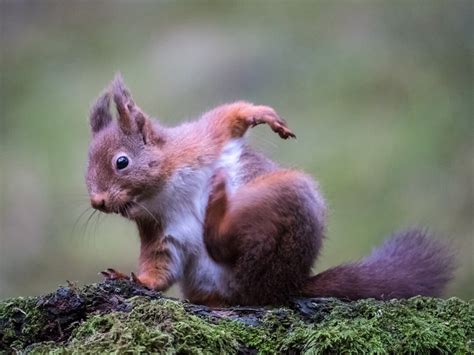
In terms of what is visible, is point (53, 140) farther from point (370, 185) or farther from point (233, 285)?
point (233, 285)

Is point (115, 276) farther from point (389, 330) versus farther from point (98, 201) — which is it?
point (389, 330)

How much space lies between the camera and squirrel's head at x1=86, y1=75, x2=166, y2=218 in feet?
12.0

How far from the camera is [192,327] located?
9.69 ft

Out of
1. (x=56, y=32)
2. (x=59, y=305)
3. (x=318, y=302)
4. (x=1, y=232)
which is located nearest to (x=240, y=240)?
(x=318, y=302)

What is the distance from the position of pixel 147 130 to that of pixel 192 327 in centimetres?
110

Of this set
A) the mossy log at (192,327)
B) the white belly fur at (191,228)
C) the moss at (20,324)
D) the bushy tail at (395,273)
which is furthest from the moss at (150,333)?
the bushy tail at (395,273)

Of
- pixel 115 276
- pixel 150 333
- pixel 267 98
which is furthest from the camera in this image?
pixel 267 98

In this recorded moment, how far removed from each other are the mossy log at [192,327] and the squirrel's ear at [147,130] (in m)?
0.75

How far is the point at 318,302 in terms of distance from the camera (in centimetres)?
341

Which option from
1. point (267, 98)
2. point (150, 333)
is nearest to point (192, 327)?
point (150, 333)

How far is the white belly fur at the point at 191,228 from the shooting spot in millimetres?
3750

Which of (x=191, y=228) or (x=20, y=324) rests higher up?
(x=191, y=228)

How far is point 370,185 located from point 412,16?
2615 mm

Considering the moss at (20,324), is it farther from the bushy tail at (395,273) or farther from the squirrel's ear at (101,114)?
the bushy tail at (395,273)
